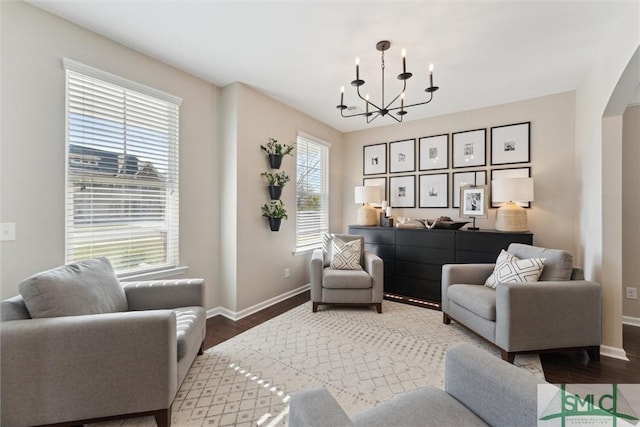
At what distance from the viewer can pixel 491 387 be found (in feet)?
3.13

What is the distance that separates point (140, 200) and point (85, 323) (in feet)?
4.61

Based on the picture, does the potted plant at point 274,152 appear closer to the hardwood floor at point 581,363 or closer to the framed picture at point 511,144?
the hardwood floor at point 581,363

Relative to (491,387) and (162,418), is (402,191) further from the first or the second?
(162,418)

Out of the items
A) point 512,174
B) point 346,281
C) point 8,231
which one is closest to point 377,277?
point 346,281

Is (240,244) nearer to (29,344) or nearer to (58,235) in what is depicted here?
(58,235)

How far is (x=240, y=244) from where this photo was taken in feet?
9.76

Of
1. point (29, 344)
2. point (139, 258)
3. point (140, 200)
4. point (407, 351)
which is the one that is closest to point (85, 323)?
point (29, 344)

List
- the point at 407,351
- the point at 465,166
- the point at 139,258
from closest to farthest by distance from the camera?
1. the point at 407,351
2. the point at 139,258
3. the point at 465,166

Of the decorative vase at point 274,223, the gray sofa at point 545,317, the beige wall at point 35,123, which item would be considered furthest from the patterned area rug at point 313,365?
the beige wall at point 35,123

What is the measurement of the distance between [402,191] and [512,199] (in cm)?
150

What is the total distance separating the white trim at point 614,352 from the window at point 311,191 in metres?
3.22

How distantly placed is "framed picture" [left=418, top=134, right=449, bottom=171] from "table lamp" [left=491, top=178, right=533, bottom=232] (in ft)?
2.90

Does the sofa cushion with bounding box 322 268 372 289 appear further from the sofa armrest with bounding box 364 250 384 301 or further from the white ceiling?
the white ceiling

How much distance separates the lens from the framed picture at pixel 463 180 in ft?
11.8
